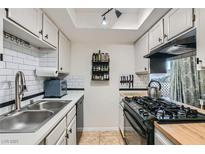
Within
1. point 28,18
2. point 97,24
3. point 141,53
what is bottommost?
point 141,53

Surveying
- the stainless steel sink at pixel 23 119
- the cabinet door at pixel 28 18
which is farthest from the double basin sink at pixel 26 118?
the cabinet door at pixel 28 18

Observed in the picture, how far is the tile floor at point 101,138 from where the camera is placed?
3121 mm

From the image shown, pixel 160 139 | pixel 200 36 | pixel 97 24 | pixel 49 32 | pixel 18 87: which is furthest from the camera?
pixel 97 24

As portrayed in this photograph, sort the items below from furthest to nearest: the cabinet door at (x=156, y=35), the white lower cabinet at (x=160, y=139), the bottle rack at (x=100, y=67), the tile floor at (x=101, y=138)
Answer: the bottle rack at (x=100, y=67), the tile floor at (x=101, y=138), the cabinet door at (x=156, y=35), the white lower cabinet at (x=160, y=139)

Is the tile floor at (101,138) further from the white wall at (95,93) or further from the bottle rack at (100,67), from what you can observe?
the bottle rack at (100,67)

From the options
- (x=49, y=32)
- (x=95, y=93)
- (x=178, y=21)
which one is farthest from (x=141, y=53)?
(x=49, y=32)

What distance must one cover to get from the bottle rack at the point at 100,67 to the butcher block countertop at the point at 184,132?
2.49m

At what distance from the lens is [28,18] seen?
A: 167 cm

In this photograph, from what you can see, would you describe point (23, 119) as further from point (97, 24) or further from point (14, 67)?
point (97, 24)

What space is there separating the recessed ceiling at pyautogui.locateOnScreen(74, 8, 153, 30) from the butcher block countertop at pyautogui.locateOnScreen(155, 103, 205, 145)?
1.97 meters

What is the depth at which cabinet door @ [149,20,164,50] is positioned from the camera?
7.51 feet

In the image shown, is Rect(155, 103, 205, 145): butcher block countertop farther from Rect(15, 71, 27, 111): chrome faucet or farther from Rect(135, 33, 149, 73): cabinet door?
Rect(135, 33, 149, 73): cabinet door

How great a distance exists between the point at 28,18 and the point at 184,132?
1.69 metres
